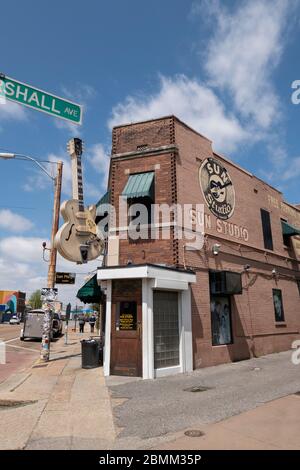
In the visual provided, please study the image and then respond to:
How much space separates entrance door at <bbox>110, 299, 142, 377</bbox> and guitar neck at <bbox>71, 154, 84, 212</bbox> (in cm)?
439

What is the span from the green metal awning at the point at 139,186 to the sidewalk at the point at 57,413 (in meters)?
6.40

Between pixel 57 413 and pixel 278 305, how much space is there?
14.2 meters

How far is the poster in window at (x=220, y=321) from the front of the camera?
46.0 ft

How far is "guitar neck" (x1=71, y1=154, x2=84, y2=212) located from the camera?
9.00 metres

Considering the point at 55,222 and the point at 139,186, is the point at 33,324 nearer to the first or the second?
the point at 55,222

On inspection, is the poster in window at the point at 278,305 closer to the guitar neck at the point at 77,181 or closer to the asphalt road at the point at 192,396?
the asphalt road at the point at 192,396

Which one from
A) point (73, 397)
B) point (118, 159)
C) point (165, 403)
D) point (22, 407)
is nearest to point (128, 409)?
point (165, 403)

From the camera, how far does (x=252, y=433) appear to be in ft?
18.6

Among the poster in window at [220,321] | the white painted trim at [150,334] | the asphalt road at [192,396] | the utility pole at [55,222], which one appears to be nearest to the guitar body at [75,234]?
the white painted trim at [150,334]

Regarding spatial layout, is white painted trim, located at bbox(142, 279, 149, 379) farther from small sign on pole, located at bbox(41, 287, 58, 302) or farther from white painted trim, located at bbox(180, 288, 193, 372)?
small sign on pole, located at bbox(41, 287, 58, 302)

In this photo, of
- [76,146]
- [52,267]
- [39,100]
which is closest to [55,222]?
[52,267]

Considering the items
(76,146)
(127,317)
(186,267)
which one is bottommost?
(127,317)
